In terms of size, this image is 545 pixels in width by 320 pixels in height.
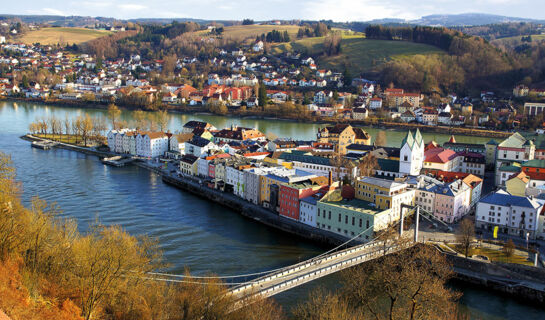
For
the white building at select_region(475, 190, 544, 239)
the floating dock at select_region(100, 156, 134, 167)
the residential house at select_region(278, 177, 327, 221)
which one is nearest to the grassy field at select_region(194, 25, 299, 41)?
the floating dock at select_region(100, 156, 134, 167)

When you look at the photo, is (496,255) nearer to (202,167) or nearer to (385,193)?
(385,193)

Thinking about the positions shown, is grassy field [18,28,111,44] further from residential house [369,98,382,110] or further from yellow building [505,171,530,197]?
yellow building [505,171,530,197]

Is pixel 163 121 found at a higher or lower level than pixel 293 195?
higher

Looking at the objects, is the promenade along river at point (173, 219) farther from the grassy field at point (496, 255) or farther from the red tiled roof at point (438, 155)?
the red tiled roof at point (438, 155)

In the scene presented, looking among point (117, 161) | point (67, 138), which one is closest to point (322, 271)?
point (117, 161)

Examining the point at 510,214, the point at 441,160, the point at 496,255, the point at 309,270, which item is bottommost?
the point at 496,255

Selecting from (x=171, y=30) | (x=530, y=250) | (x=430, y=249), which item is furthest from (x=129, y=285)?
(x=171, y=30)
